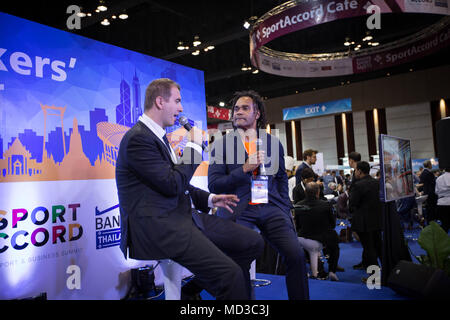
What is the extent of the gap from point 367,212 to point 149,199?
145 inches

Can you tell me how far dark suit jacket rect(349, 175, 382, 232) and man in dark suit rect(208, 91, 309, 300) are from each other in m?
2.40

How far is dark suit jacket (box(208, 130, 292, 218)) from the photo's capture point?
256cm

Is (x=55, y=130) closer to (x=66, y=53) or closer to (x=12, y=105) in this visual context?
(x=12, y=105)

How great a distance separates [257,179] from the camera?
2459mm

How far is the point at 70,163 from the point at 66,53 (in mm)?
984

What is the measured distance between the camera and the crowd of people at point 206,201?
67.0 inches

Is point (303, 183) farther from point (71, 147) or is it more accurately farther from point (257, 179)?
point (71, 147)

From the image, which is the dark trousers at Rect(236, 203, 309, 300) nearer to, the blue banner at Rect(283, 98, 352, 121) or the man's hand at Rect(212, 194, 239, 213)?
the man's hand at Rect(212, 194, 239, 213)

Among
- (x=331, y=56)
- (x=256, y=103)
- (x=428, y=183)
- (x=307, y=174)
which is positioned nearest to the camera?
(x=256, y=103)

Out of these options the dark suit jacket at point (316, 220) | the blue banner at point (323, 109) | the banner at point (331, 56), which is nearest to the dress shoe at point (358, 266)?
the dark suit jacket at point (316, 220)

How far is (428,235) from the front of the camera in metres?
3.09

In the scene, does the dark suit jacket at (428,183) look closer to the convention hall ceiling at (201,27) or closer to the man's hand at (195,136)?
the convention hall ceiling at (201,27)

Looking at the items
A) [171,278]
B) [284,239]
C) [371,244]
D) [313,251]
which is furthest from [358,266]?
[171,278]

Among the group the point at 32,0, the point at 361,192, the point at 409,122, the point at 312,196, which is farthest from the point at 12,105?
the point at 409,122
